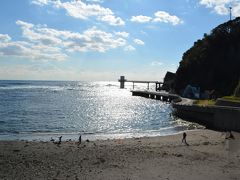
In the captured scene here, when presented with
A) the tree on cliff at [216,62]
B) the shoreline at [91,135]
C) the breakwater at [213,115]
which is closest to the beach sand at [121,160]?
the shoreline at [91,135]

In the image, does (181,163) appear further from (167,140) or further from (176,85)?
(176,85)

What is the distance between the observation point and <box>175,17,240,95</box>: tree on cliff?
9575 centimetres

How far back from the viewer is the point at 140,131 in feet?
141

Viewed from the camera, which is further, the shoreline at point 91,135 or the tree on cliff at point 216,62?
the tree on cliff at point 216,62

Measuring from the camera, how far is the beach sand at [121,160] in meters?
19.6

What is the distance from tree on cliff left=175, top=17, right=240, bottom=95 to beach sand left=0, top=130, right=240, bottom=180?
66.4 metres

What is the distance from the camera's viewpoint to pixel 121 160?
23375mm

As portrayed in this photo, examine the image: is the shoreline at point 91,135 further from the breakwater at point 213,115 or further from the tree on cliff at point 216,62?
the tree on cliff at point 216,62

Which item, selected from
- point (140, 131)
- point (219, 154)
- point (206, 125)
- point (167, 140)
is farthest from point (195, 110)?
point (219, 154)

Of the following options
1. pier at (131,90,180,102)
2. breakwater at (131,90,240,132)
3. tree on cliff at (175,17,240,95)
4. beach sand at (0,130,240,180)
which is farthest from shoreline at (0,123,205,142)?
tree on cliff at (175,17,240,95)

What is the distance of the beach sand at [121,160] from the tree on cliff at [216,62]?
66449 millimetres

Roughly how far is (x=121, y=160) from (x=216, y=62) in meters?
81.4

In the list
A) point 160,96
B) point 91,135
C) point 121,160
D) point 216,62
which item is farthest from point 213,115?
point 160,96

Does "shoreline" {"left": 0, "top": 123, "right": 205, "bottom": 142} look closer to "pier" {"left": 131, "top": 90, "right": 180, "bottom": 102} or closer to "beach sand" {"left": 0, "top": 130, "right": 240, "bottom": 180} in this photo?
"beach sand" {"left": 0, "top": 130, "right": 240, "bottom": 180}
